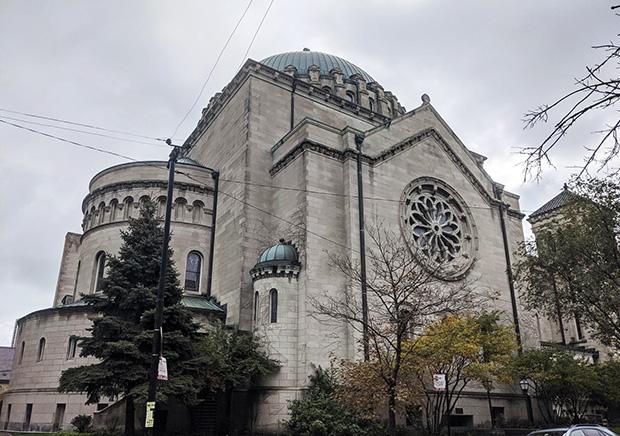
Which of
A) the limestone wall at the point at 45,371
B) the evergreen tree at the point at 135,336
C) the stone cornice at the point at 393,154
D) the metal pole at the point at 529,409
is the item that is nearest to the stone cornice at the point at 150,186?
the stone cornice at the point at 393,154

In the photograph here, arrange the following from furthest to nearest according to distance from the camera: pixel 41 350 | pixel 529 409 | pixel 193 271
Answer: pixel 193 271 < pixel 529 409 < pixel 41 350

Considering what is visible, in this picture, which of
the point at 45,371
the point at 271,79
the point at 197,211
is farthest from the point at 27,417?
the point at 271,79

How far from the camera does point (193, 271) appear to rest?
96.4 ft

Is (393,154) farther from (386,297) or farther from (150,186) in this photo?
(150,186)

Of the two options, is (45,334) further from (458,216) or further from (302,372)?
(458,216)

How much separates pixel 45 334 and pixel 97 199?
346 inches

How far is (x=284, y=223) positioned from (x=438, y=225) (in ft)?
29.5

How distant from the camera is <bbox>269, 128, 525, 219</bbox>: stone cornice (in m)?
25.7

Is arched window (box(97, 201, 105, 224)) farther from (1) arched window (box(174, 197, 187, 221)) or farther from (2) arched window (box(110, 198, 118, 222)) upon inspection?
(1) arched window (box(174, 197, 187, 221))

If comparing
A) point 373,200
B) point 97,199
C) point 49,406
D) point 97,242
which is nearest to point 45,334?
point 49,406

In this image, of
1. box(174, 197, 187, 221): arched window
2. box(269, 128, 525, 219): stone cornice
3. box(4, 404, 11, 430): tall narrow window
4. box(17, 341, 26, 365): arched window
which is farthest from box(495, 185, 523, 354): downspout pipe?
box(4, 404, 11, 430): tall narrow window

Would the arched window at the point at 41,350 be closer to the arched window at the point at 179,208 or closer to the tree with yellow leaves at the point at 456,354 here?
the arched window at the point at 179,208

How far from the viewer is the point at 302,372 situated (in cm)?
2125

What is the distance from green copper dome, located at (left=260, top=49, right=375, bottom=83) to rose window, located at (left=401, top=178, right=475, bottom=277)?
2010cm
